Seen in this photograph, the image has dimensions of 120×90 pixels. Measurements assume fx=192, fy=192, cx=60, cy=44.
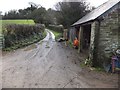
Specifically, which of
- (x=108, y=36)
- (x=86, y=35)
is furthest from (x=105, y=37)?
(x=86, y=35)

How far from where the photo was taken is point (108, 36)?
478 inches

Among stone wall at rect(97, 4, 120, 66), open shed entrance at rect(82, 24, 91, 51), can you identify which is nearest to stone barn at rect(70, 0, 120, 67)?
stone wall at rect(97, 4, 120, 66)

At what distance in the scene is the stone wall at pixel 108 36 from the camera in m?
12.0

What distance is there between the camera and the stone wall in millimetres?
12047

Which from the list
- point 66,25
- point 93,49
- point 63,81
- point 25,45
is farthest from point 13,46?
point 66,25

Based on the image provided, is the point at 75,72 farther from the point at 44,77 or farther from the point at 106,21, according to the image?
the point at 106,21

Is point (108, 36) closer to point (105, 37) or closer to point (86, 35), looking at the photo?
point (105, 37)

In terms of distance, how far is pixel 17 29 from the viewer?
78.6 ft

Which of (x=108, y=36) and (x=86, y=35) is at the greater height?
(x=108, y=36)

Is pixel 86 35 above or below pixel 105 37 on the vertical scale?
below

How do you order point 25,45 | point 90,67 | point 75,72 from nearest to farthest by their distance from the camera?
point 75,72 < point 90,67 < point 25,45

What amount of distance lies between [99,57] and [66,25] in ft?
91.0

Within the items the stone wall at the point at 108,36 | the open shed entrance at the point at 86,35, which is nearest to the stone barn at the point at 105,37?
the stone wall at the point at 108,36

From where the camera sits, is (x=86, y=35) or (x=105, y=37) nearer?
(x=105, y=37)
